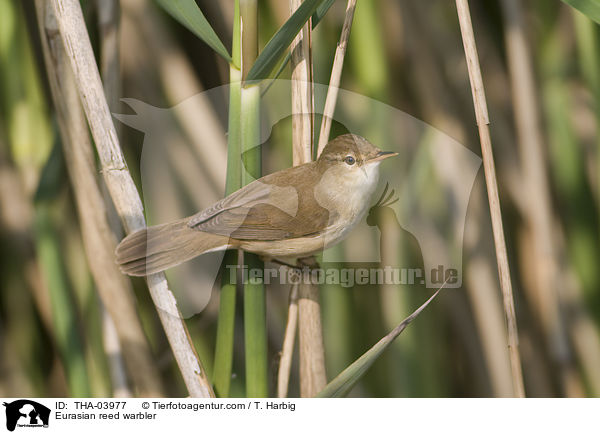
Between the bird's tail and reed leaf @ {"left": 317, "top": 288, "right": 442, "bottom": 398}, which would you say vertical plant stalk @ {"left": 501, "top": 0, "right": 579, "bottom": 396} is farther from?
the bird's tail

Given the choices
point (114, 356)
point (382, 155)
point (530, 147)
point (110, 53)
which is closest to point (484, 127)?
point (382, 155)

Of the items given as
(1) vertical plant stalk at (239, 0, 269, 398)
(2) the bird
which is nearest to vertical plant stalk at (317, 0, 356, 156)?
(2) the bird

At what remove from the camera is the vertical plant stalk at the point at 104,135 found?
3.21 ft

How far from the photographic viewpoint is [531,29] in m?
1.34

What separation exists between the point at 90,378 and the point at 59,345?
12 centimetres

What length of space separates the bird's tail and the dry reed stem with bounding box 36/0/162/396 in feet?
0.35

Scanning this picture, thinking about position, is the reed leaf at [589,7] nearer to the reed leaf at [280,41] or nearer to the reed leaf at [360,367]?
the reed leaf at [280,41]

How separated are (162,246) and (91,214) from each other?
26 centimetres

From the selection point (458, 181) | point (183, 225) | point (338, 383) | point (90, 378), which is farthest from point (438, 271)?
point (90, 378)

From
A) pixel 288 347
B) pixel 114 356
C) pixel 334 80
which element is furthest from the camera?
pixel 114 356

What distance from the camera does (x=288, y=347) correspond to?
3.67ft

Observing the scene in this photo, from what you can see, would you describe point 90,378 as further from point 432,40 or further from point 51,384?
point 432,40
